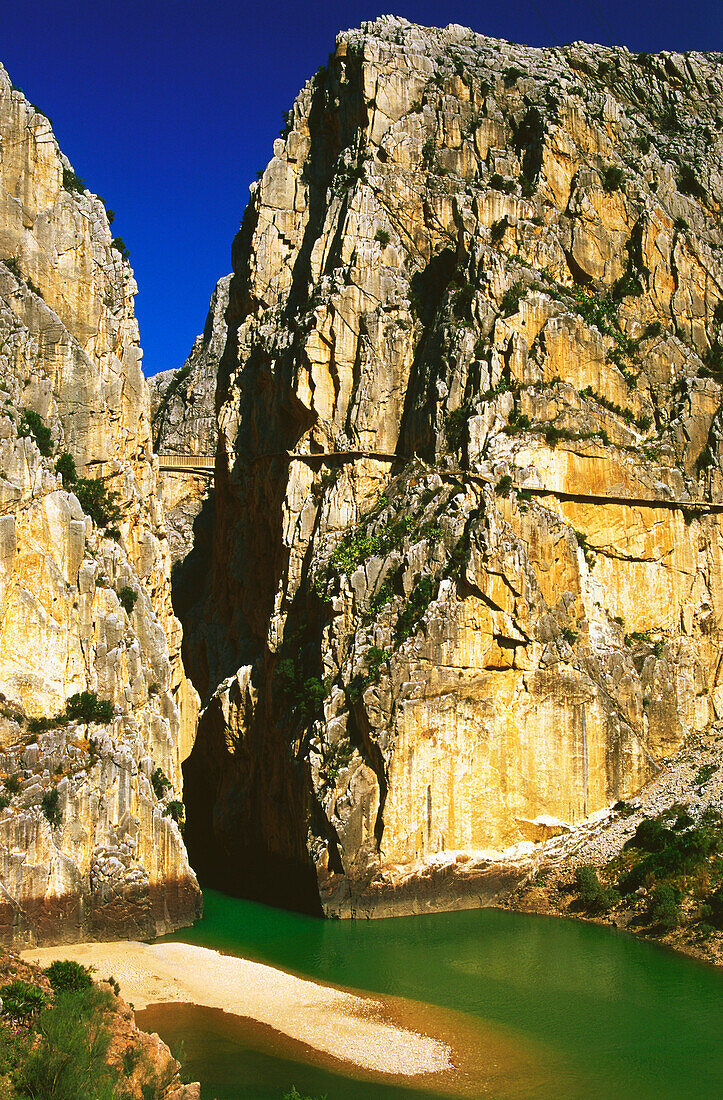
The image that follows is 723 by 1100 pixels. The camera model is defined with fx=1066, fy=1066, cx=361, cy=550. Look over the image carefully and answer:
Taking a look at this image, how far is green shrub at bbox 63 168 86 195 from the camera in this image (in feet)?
179

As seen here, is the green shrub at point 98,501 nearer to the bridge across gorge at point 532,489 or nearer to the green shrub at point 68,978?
the bridge across gorge at point 532,489

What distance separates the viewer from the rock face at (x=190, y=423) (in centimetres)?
7862

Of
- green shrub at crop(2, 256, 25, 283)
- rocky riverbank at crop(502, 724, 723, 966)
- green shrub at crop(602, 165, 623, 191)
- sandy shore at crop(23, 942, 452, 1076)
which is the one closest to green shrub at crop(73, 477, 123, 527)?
green shrub at crop(2, 256, 25, 283)

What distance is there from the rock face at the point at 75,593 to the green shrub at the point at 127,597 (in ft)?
0.25

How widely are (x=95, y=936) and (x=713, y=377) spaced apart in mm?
45631

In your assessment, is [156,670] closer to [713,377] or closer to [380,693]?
[380,693]

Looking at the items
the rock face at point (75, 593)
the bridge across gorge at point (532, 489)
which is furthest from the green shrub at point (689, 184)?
the rock face at point (75, 593)

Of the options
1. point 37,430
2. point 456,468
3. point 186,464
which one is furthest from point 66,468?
point 186,464

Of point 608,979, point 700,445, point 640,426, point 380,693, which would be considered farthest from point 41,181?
point 608,979

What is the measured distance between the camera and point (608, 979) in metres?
37.7

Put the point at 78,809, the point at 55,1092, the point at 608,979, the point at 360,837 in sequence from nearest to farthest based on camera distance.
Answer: the point at 55,1092, the point at 608,979, the point at 78,809, the point at 360,837

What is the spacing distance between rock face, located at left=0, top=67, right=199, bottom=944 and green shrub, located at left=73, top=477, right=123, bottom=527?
0.08m

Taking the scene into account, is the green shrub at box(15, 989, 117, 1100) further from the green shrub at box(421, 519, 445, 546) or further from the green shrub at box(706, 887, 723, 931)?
the green shrub at box(421, 519, 445, 546)

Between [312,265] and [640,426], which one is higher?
[312,265]
